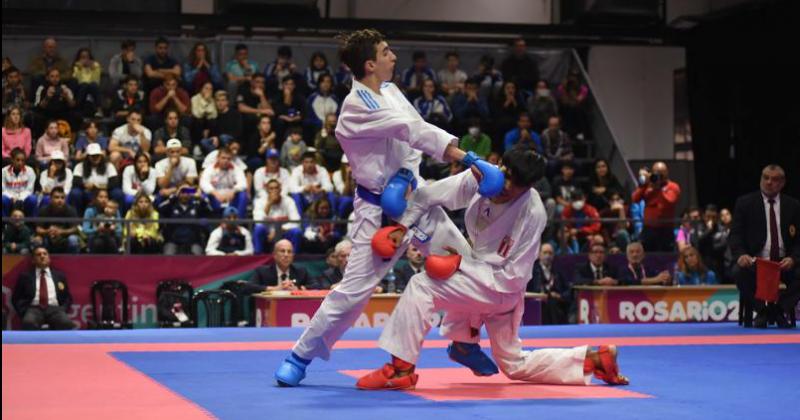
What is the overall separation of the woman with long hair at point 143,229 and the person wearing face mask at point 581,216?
4.65 meters

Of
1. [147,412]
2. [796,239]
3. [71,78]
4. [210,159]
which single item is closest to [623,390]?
[147,412]

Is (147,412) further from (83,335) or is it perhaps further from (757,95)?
(757,95)

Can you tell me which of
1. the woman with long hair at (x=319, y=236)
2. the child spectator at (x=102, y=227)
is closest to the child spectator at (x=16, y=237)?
the child spectator at (x=102, y=227)

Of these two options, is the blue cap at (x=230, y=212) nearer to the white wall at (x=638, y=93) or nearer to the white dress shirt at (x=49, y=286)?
the white dress shirt at (x=49, y=286)

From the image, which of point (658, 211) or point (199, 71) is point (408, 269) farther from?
point (199, 71)

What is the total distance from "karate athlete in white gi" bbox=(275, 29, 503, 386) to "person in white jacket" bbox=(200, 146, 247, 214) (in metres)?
8.14

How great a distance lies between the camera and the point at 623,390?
17.3ft

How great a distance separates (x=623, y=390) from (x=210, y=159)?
31.2 ft

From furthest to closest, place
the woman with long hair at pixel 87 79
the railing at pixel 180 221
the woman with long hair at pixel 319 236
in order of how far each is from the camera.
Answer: the woman with long hair at pixel 87 79 < the woman with long hair at pixel 319 236 < the railing at pixel 180 221

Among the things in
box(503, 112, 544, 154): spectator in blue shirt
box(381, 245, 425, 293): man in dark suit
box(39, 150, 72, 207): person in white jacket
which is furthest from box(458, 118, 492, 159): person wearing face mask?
box(39, 150, 72, 207): person in white jacket

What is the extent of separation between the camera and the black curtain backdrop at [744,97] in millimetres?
16531

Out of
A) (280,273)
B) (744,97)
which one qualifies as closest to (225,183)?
(280,273)

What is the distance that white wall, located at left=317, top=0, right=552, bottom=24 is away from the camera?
60.7ft

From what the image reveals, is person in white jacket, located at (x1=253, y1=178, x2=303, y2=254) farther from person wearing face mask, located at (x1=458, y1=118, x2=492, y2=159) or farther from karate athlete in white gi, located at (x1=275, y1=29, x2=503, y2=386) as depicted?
karate athlete in white gi, located at (x1=275, y1=29, x2=503, y2=386)
